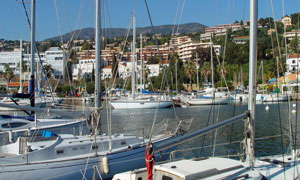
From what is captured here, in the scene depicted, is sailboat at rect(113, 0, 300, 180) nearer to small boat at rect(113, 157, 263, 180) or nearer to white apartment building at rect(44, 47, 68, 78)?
small boat at rect(113, 157, 263, 180)

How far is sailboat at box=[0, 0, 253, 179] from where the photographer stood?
468 inches

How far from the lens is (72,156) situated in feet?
43.4

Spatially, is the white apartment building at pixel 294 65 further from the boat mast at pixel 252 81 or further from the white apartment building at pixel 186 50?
the white apartment building at pixel 186 50

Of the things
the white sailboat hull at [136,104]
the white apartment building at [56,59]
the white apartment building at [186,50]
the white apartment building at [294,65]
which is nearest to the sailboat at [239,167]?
the white apartment building at [294,65]

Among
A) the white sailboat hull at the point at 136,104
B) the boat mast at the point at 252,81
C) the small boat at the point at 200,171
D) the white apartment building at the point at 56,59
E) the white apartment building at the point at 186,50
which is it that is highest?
the white apartment building at the point at 186,50

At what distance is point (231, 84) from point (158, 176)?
3451 inches

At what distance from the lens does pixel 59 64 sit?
142375 mm

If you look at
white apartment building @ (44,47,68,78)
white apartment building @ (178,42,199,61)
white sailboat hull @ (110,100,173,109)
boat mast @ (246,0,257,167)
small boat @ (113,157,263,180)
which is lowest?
white sailboat hull @ (110,100,173,109)

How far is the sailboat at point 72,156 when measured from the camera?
39.0 ft

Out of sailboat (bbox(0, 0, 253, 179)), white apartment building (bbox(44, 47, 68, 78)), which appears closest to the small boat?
sailboat (bbox(0, 0, 253, 179))

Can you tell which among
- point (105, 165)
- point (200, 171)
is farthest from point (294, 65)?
point (200, 171)

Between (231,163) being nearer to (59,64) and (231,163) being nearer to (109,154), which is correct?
(109,154)

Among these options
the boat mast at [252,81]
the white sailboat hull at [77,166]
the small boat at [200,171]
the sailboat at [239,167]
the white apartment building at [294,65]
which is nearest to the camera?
the small boat at [200,171]

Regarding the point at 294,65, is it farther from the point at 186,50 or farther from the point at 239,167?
the point at 186,50
